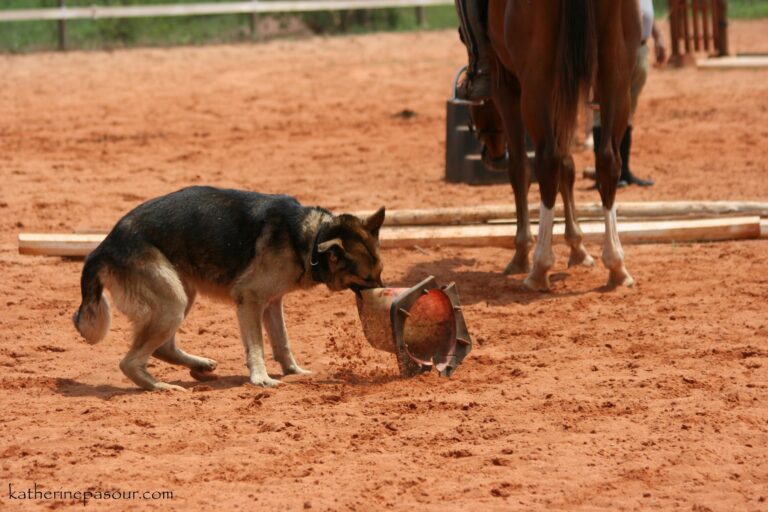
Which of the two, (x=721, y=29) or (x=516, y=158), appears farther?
(x=721, y=29)

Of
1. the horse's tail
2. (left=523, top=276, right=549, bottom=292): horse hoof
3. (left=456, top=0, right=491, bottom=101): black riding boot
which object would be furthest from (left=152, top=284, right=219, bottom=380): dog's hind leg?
(left=456, top=0, right=491, bottom=101): black riding boot

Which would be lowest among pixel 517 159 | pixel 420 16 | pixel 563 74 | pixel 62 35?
pixel 517 159

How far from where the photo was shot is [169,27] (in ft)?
91.8

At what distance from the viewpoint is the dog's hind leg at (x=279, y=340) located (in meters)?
7.29

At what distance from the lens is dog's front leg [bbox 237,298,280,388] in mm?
6965

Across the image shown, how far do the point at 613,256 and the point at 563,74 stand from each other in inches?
56.4

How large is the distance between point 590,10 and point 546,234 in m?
1.73

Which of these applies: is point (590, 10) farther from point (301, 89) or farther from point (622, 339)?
point (301, 89)

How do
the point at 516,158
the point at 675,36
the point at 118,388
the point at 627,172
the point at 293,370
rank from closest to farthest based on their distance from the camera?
the point at 118,388
the point at 293,370
the point at 516,158
the point at 627,172
the point at 675,36

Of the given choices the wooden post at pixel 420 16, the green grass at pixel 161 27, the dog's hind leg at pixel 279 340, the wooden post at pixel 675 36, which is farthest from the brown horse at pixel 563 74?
the wooden post at pixel 420 16

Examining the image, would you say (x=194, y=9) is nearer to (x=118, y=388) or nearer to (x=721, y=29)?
(x=721, y=29)

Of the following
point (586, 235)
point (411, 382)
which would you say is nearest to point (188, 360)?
point (411, 382)

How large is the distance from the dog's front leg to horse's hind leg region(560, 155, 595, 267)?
3.55m

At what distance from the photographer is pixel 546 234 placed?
9188 mm
